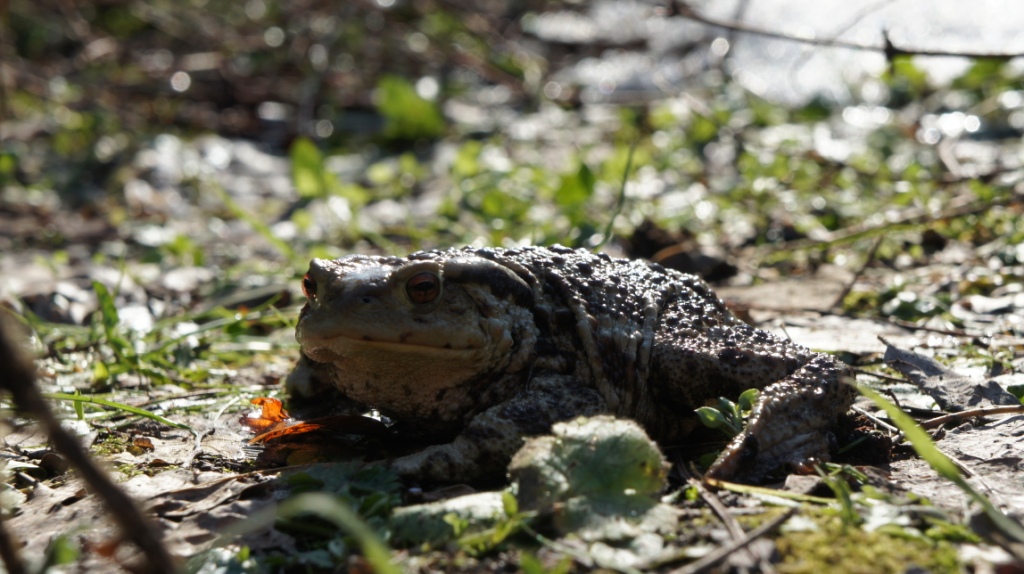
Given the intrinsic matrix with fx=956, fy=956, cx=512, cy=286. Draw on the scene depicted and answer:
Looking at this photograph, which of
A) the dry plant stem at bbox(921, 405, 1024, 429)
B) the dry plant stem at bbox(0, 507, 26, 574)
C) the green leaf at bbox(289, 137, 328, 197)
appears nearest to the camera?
the dry plant stem at bbox(0, 507, 26, 574)

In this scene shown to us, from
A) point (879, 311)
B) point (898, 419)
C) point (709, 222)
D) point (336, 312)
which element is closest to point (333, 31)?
point (709, 222)

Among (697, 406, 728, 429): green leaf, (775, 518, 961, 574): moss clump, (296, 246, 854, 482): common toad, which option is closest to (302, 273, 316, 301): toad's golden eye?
(296, 246, 854, 482): common toad

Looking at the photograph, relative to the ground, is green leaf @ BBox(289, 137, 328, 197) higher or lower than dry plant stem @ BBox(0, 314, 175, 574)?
higher

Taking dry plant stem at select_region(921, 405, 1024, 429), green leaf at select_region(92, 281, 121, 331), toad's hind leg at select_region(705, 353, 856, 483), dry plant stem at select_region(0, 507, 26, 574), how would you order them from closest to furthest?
dry plant stem at select_region(0, 507, 26, 574), toad's hind leg at select_region(705, 353, 856, 483), dry plant stem at select_region(921, 405, 1024, 429), green leaf at select_region(92, 281, 121, 331)

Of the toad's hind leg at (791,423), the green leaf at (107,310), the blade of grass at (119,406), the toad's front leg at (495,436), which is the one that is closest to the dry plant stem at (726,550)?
the toad's hind leg at (791,423)

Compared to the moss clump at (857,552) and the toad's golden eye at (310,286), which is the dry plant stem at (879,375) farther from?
the toad's golden eye at (310,286)

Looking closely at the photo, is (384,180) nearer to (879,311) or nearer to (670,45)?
(879,311)

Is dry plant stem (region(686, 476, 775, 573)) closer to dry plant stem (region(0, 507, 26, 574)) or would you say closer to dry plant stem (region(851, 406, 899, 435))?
dry plant stem (region(851, 406, 899, 435))
